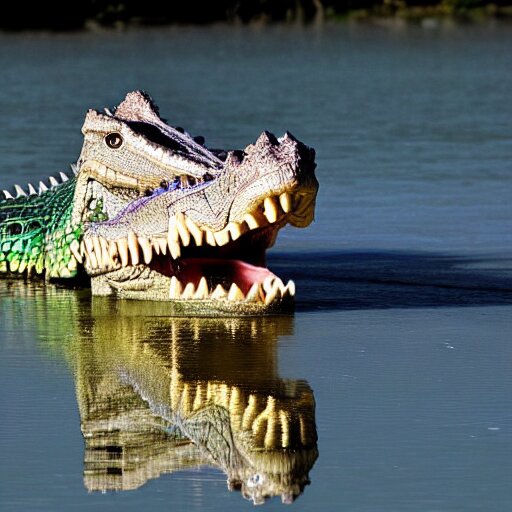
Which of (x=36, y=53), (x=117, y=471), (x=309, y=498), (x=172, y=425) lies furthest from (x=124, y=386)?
(x=36, y=53)

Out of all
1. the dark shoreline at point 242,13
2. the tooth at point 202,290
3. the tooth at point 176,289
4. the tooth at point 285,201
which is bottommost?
the dark shoreline at point 242,13

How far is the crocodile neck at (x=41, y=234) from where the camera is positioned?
10.3 meters

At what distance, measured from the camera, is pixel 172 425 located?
6695mm

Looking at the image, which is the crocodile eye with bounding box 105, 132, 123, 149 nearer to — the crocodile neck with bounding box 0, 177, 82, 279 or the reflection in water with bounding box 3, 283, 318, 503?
the crocodile neck with bounding box 0, 177, 82, 279

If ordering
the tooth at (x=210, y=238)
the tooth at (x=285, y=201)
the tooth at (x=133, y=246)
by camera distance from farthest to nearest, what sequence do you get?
the tooth at (x=133, y=246)
the tooth at (x=210, y=238)
the tooth at (x=285, y=201)

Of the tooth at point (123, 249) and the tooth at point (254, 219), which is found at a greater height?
the tooth at point (254, 219)

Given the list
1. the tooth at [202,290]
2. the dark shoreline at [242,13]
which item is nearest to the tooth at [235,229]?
the tooth at [202,290]

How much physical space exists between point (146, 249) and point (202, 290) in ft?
1.26

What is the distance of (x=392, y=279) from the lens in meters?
10.4

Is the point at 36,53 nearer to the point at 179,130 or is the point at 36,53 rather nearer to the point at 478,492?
the point at 179,130

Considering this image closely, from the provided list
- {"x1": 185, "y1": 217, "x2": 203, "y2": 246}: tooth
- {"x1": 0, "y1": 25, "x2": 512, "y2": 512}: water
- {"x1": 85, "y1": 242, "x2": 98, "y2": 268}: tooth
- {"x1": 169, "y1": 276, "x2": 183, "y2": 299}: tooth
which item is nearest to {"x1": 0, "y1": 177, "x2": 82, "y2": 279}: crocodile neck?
{"x1": 0, "y1": 25, "x2": 512, "y2": 512}: water

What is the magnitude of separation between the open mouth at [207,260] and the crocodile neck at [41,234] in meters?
0.57

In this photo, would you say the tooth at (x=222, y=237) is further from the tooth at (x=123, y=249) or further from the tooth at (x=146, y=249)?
the tooth at (x=123, y=249)

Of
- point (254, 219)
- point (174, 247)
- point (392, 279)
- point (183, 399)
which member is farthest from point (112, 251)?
point (183, 399)
